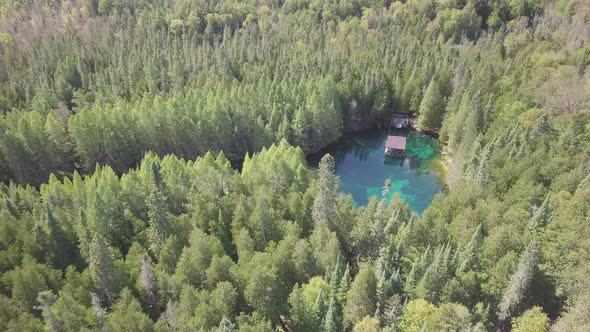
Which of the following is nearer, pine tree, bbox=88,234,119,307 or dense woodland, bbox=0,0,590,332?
dense woodland, bbox=0,0,590,332

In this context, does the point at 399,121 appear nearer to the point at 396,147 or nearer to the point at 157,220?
the point at 396,147

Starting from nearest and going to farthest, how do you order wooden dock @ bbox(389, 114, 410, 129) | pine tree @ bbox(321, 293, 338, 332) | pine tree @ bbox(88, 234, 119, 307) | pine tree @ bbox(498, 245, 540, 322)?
pine tree @ bbox(321, 293, 338, 332) → pine tree @ bbox(498, 245, 540, 322) → pine tree @ bbox(88, 234, 119, 307) → wooden dock @ bbox(389, 114, 410, 129)

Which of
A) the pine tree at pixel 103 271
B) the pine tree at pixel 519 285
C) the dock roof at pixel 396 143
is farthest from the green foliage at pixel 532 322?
the dock roof at pixel 396 143

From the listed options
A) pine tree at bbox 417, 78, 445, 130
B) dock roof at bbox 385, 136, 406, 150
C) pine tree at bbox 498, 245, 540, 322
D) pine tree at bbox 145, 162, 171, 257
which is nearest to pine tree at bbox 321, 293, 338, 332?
pine tree at bbox 498, 245, 540, 322

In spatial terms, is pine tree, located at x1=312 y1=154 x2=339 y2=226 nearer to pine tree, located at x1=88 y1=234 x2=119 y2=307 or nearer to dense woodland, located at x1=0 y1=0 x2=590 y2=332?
dense woodland, located at x1=0 y1=0 x2=590 y2=332

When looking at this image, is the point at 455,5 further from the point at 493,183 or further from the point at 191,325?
the point at 191,325

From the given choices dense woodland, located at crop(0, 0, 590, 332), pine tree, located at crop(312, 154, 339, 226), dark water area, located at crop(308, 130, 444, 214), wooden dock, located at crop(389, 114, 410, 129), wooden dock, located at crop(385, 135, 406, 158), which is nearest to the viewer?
dense woodland, located at crop(0, 0, 590, 332)
